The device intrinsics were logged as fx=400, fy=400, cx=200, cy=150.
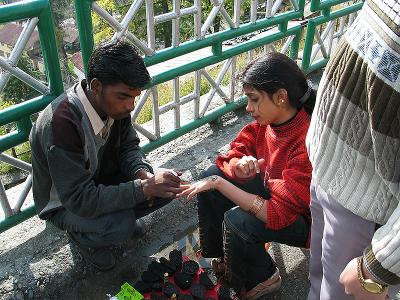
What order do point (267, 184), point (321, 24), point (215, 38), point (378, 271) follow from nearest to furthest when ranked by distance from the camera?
point (378, 271) < point (267, 184) < point (215, 38) < point (321, 24)

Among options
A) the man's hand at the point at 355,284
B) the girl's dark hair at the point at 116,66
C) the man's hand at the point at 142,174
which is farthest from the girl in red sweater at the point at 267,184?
the man's hand at the point at 355,284

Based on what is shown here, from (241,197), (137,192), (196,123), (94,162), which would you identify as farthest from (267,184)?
(196,123)

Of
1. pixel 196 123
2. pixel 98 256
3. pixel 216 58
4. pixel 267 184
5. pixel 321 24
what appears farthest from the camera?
pixel 321 24

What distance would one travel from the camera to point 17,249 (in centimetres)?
247

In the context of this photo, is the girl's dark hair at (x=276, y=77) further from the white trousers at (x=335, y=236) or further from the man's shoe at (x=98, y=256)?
the man's shoe at (x=98, y=256)

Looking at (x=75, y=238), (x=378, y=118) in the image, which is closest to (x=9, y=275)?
(x=75, y=238)

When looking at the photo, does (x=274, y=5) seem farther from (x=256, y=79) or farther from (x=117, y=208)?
(x=117, y=208)

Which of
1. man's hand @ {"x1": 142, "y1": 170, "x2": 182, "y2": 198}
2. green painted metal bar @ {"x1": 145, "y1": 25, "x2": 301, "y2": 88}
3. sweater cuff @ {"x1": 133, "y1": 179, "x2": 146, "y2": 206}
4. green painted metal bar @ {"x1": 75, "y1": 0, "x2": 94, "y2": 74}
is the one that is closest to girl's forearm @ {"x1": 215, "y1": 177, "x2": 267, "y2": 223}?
man's hand @ {"x1": 142, "y1": 170, "x2": 182, "y2": 198}

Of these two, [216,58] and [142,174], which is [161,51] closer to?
[216,58]

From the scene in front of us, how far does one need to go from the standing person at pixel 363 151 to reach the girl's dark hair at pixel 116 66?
91 cm

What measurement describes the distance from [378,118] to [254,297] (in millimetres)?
1508

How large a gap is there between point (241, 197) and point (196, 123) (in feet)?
5.17

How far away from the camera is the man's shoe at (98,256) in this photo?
2326 mm

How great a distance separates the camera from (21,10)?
1.98 meters
